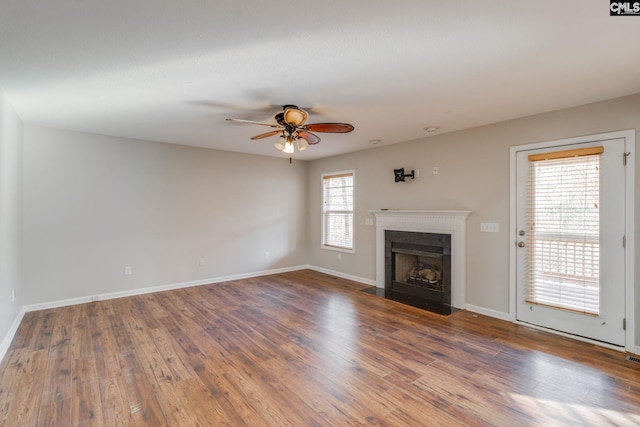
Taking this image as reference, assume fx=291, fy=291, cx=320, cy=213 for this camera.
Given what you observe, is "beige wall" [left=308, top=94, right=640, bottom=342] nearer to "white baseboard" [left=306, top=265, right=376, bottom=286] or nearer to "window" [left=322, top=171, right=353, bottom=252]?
"white baseboard" [left=306, top=265, right=376, bottom=286]

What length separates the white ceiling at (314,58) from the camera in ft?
5.33

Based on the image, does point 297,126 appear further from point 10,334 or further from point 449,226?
point 10,334

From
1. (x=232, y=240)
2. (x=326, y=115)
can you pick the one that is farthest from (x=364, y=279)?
(x=326, y=115)

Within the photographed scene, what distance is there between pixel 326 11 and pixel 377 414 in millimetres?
2486

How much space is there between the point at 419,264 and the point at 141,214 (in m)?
4.55

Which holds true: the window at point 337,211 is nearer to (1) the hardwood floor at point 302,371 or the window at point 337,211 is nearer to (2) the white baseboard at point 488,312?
(1) the hardwood floor at point 302,371

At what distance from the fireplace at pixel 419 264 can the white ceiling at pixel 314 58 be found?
71.8 inches

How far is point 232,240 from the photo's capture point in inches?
219

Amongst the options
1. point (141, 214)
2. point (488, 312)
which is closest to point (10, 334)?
point (141, 214)

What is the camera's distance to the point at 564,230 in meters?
3.15

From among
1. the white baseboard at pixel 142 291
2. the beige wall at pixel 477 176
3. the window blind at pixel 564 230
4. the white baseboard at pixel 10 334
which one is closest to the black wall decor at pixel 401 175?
the beige wall at pixel 477 176

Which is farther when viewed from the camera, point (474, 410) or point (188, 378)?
point (188, 378)

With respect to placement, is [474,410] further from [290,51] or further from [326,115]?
[326,115]

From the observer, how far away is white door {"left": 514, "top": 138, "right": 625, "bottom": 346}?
2863 mm
